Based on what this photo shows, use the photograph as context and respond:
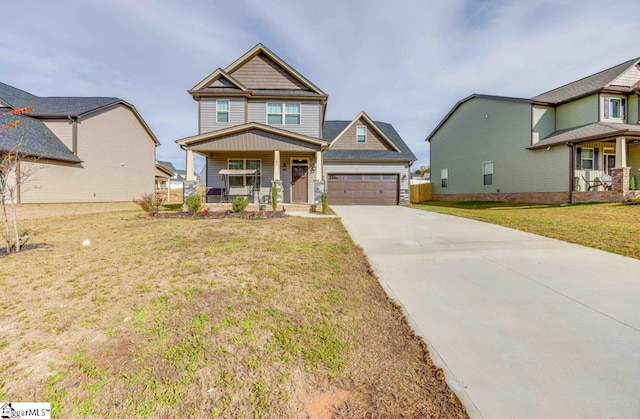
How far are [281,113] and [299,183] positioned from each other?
13.2 feet

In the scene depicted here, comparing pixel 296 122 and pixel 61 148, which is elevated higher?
pixel 296 122

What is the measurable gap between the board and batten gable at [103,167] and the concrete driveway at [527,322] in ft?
62.1

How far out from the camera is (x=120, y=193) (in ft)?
68.1

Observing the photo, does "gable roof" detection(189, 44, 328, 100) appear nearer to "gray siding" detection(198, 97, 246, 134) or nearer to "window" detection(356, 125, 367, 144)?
"gray siding" detection(198, 97, 246, 134)

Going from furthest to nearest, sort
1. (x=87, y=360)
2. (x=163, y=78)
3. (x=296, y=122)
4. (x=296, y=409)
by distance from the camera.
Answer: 1. (x=163, y=78)
2. (x=296, y=122)
3. (x=87, y=360)
4. (x=296, y=409)

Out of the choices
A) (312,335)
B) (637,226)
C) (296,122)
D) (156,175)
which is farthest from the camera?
(156,175)

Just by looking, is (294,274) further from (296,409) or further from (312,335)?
(296,409)

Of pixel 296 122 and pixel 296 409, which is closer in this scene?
pixel 296 409

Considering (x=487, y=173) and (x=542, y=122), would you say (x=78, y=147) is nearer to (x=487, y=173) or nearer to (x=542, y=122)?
(x=487, y=173)

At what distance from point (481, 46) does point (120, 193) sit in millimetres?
24421

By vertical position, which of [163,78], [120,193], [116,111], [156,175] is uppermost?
[163,78]

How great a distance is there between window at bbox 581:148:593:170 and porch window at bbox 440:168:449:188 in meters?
8.92

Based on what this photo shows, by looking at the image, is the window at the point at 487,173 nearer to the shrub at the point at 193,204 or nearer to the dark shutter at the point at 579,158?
the dark shutter at the point at 579,158

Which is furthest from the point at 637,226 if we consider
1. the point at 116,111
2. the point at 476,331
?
the point at 116,111
